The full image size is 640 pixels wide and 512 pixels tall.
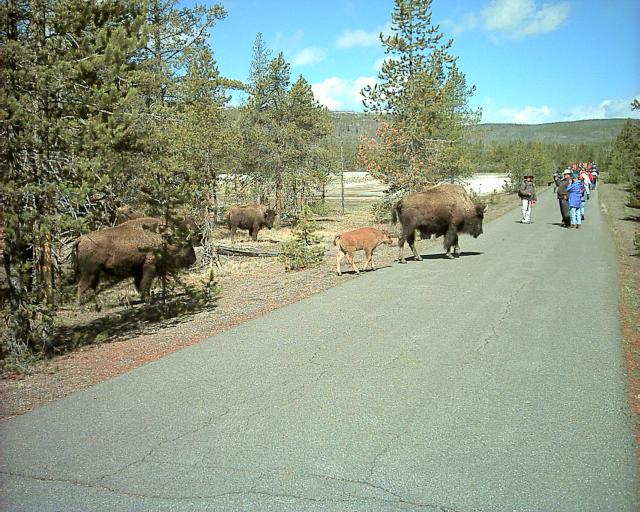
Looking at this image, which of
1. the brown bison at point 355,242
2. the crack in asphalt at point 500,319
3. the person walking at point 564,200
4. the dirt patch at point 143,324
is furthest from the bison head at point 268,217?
the crack in asphalt at point 500,319

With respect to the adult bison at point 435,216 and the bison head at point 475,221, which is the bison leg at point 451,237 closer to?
the adult bison at point 435,216

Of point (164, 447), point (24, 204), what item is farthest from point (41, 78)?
point (164, 447)

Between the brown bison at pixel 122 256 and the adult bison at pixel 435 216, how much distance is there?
20.6 ft

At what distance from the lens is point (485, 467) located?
409cm

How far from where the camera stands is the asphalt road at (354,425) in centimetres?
382

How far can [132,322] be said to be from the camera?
10680 mm

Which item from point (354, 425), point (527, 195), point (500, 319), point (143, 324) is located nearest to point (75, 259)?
point (143, 324)

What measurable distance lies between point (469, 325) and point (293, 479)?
472cm

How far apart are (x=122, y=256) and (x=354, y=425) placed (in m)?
8.29

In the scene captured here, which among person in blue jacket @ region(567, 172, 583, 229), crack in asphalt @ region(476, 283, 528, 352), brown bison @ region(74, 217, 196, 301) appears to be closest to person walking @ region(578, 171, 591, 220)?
person in blue jacket @ region(567, 172, 583, 229)

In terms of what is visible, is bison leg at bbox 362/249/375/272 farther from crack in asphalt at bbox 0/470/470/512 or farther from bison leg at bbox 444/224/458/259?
crack in asphalt at bbox 0/470/470/512

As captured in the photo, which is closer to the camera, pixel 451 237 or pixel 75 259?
pixel 75 259

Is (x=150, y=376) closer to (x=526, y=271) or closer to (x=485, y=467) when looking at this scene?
(x=485, y=467)

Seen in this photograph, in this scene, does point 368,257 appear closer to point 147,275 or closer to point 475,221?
point 475,221
